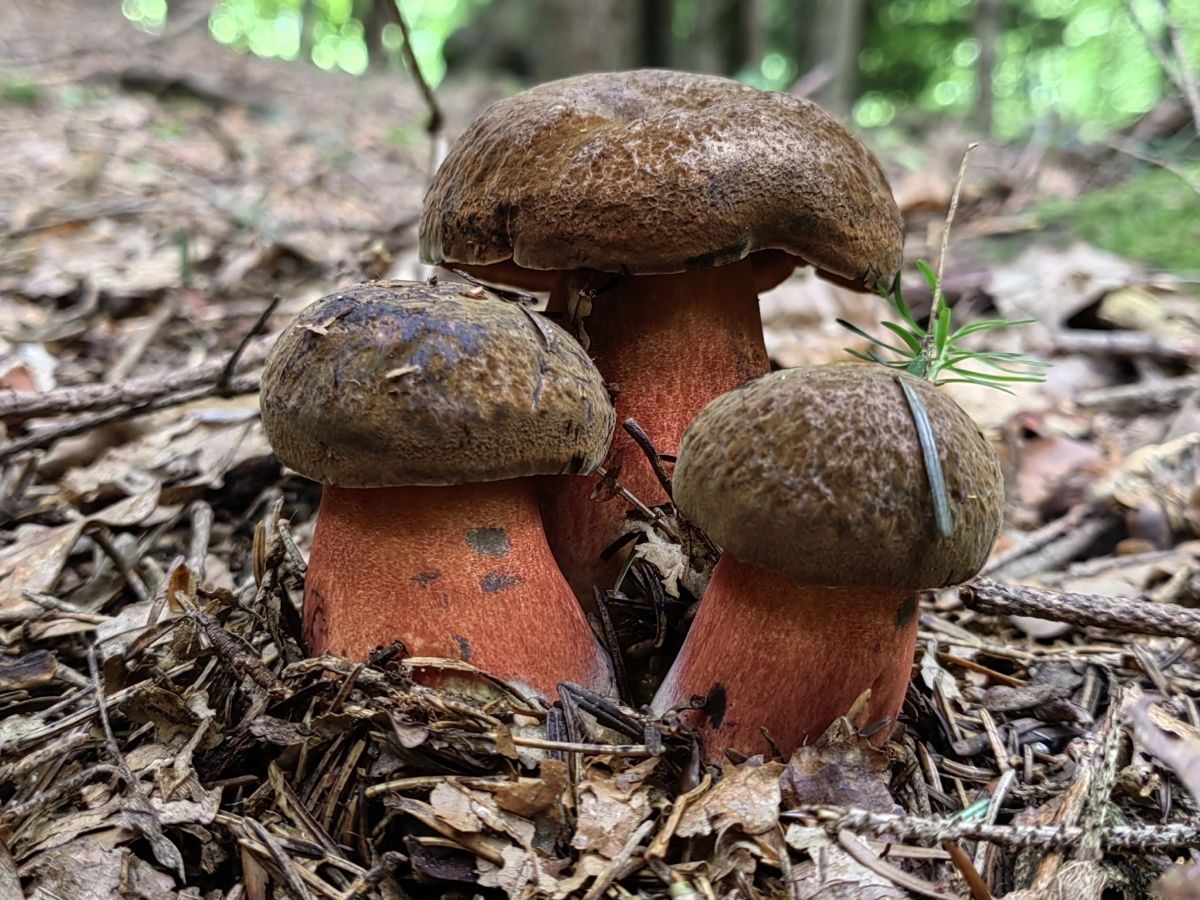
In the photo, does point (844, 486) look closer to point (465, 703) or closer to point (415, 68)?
point (465, 703)

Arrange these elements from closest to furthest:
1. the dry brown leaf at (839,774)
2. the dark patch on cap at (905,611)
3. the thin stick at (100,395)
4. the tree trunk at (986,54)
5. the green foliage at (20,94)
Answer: the dry brown leaf at (839,774), the dark patch on cap at (905,611), the thin stick at (100,395), the green foliage at (20,94), the tree trunk at (986,54)

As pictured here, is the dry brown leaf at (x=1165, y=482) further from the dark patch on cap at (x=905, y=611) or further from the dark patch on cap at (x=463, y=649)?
the dark patch on cap at (x=463, y=649)

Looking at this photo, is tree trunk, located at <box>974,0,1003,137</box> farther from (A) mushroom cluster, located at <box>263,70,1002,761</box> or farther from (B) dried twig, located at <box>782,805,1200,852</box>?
(B) dried twig, located at <box>782,805,1200,852</box>

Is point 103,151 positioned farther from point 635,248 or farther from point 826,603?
point 826,603

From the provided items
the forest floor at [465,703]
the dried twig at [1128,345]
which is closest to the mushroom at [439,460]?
the forest floor at [465,703]

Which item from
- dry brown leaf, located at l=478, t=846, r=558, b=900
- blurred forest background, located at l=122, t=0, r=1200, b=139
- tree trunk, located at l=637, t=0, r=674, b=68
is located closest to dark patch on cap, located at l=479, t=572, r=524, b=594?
dry brown leaf, located at l=478, t=846, r=558, b=900
